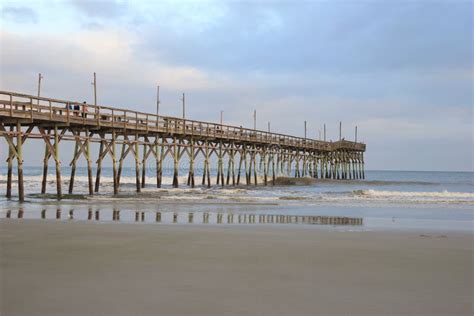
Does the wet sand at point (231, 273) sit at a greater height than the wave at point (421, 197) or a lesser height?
lesser

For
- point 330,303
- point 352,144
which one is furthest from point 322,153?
point 330,303

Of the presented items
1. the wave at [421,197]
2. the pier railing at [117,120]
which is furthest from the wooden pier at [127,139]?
the wave at [421,197]

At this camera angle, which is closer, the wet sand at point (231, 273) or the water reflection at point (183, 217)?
the wet sand at point (231, 273)

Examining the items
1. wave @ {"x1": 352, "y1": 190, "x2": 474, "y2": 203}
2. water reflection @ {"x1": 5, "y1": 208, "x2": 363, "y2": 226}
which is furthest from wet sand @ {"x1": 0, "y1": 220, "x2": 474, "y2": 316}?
wave @ {"x1": 352, "y1": 190, "x2": 474, "y2": 203}

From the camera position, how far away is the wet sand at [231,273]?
4.64 m

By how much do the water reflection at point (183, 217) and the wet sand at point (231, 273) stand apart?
2524 mm

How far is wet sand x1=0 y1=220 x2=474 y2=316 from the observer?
4.64 m

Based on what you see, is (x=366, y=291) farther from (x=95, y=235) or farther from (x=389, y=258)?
(x=95, y=235)

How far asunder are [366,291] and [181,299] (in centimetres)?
196

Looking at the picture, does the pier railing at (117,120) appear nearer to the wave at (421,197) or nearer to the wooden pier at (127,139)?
the wooden pier at (127,139)

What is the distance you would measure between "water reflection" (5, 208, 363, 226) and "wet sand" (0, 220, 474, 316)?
2.52 meters

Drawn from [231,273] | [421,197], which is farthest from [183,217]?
[421,197]

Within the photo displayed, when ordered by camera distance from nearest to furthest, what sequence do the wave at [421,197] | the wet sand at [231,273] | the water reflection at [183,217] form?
the wet sand at [231,273]
the water reflection at [183,217]
the wave at [421,197]

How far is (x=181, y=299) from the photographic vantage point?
481 cm
